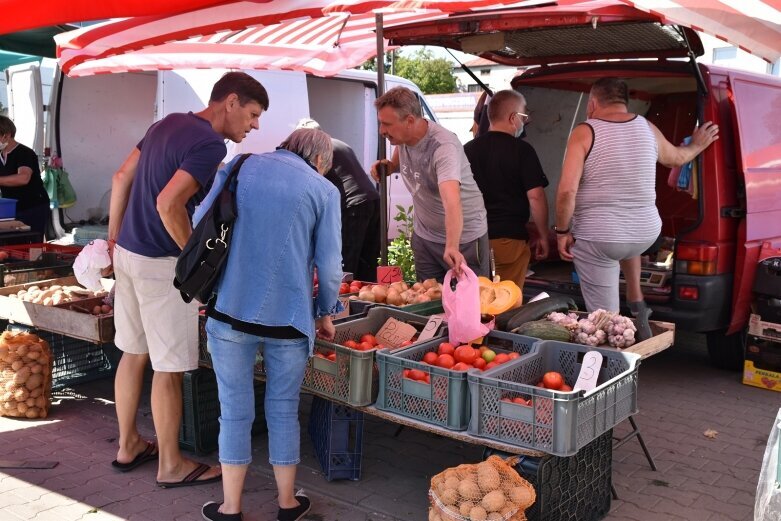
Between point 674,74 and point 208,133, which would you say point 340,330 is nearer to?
point 208,133

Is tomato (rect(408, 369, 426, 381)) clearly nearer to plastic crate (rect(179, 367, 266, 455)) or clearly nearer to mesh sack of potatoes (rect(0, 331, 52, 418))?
plastic crate (rect(179, 367, 266, 455))

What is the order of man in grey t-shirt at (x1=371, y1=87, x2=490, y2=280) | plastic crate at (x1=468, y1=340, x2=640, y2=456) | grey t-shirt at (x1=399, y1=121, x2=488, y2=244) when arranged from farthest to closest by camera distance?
grey t-shirt at (x1=399, y1=121, x2=488, y2=244)
man in grey t-shirt at (x1=371, y1=87, x2=490, y2=280)
plastic crate at (x1=468, y1=340, x2=640, y2=456)

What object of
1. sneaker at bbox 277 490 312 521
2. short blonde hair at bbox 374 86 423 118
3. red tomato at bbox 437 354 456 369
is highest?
short blonde hair at bbox 374 86 423 118

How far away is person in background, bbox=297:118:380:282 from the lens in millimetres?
6715

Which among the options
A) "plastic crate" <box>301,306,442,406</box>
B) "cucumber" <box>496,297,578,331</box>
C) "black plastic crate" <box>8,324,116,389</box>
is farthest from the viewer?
"black plastic crate" <box>8,324,116,389</box>

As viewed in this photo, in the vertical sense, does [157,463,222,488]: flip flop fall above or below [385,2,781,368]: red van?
below

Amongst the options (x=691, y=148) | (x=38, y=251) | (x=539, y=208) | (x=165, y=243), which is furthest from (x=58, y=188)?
(x=691, y=148)

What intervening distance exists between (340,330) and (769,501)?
2.12m

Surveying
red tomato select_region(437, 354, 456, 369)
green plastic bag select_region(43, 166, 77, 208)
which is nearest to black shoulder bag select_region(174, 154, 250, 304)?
red tomato select_region(437, 354, 456, 369)

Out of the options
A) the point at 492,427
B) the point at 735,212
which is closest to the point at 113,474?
the point at 492,427

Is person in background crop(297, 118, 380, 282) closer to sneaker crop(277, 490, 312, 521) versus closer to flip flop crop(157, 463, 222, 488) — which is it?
flip flop crop(157, 463, 222, 488)

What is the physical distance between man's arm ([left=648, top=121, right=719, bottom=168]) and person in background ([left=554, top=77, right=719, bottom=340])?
258mm

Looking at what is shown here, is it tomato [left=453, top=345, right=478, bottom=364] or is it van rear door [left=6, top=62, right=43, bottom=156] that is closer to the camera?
tomato [left=453, top=345, right=478, bottom=364]

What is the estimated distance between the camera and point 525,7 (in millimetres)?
4941
